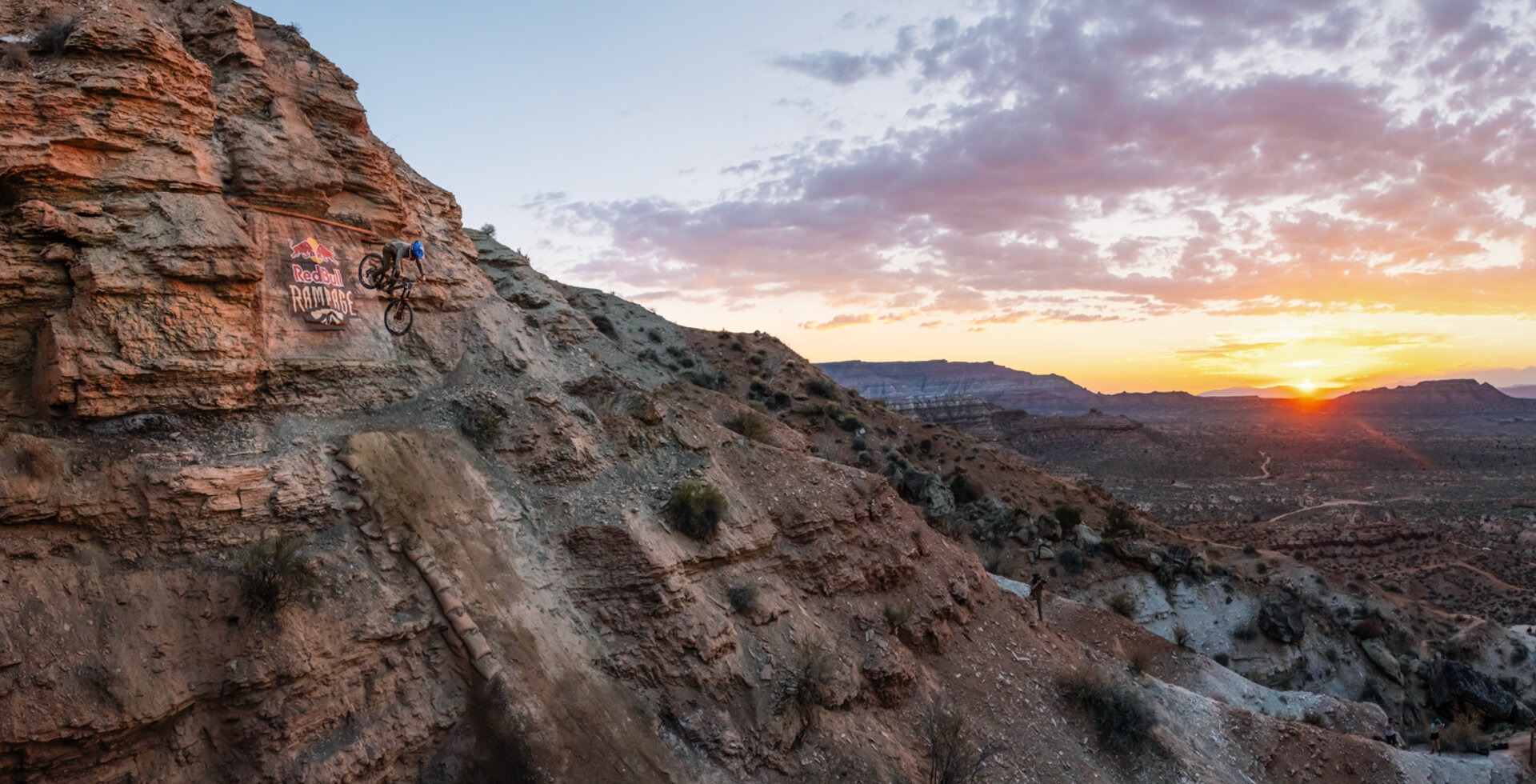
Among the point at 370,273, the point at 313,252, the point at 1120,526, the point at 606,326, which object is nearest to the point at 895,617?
the point at 370,273

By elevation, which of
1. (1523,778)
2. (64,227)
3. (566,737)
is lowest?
(1523,778)

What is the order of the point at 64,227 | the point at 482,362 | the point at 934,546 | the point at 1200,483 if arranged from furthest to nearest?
1. the point at 1200,483
2. the point at 934,546
3. the point at 482,362
4. the point at 64,227

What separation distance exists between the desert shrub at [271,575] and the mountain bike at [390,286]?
186 inches

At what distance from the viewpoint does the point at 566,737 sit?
10.2m

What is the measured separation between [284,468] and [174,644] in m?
2.44

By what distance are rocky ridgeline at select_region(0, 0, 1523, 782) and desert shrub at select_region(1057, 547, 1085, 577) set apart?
38.9 feet

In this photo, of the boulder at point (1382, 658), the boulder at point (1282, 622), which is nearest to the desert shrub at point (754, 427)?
the boulder at point (1282, 622)

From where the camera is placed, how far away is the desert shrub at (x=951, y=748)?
12.3m

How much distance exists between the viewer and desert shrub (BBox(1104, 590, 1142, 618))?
87.7 ft

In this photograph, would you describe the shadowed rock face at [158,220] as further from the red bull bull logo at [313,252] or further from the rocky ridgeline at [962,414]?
the rocky ridgeline at [962,414]

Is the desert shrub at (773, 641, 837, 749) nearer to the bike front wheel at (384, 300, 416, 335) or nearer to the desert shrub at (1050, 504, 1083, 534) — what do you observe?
the bike front wheel at (384, 300, 416, 335)

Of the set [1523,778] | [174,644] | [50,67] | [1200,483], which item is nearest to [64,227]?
[50,67]

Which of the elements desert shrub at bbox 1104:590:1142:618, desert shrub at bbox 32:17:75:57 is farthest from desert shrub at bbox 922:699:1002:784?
desert shrub at bbox 32:17:75:57

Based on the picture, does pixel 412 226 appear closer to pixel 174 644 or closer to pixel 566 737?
pixel 174 644
